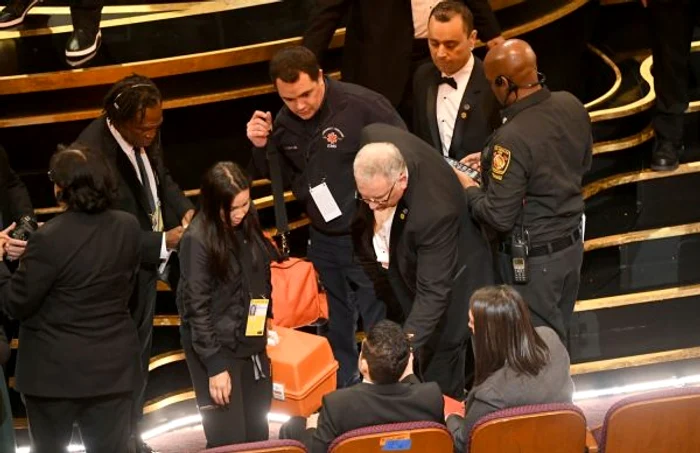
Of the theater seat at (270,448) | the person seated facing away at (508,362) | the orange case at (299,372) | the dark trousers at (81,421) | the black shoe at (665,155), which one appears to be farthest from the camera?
the black shoe at (665,155)

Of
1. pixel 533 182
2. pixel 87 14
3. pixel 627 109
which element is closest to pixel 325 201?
pixel 533 182

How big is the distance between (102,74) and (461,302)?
1.90 m

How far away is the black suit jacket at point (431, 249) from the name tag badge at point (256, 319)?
0.50 meters

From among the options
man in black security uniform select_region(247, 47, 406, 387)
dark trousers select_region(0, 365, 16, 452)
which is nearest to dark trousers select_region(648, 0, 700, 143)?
man in black security uniform select_region(247, 47, 406, 387)

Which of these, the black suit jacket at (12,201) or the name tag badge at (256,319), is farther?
the black suit jacket at (12,201)

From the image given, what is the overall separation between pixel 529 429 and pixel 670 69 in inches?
103

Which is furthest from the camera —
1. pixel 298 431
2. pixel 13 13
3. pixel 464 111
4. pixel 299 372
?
pixel 13 13

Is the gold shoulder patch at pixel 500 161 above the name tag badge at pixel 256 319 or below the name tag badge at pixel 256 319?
above

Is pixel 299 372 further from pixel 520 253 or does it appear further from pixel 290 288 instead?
pixel 520 253

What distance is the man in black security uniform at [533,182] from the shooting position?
393 cm

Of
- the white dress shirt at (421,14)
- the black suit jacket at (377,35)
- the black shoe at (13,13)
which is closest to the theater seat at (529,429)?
the black suit jacket at (377,35)

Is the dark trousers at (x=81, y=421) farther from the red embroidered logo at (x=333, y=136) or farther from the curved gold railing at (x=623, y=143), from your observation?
the curved gold railing at (x=623, y=143)

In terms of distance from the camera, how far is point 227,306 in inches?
149

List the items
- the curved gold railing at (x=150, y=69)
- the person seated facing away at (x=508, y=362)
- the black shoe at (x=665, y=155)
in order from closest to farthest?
1. the person seated facing away at (x=508, y=362)
2. the curved gold railing at (x=150, y=69)
3. the black shoe at (x=665, y=155)
